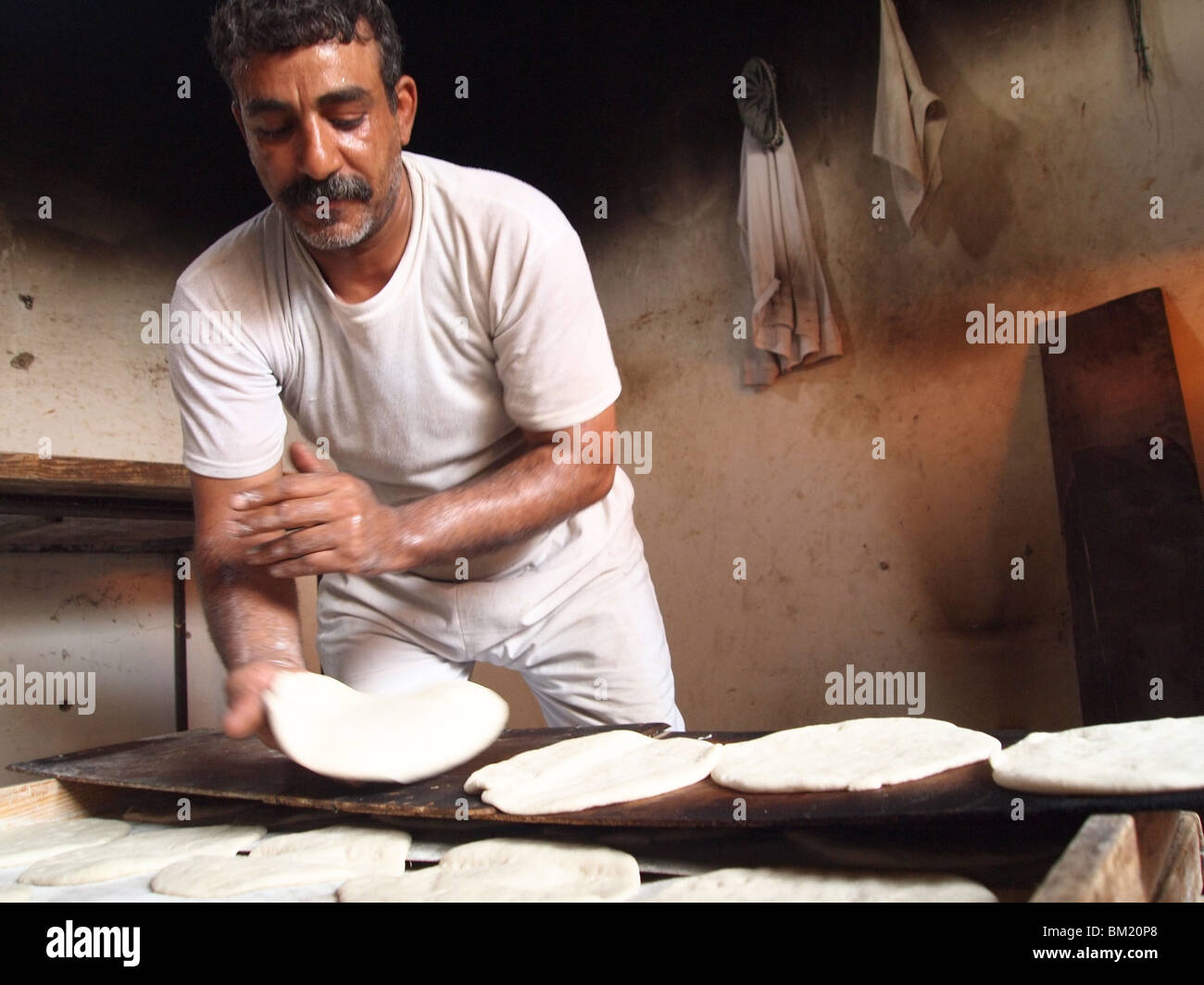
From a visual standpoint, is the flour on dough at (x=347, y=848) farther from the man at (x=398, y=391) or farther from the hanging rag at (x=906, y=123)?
the hanging rag at (x=906, y=123)

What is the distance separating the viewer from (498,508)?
171cm

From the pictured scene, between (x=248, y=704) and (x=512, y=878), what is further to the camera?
(x=248, y=704)

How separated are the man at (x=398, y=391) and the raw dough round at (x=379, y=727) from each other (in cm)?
15

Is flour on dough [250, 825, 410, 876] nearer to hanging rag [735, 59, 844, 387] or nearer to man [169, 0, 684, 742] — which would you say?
man [169, 0, 684, 742]

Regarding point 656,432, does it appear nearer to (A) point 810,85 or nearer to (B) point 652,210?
(B) point 652,210

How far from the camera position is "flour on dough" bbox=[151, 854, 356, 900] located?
110 centimetres

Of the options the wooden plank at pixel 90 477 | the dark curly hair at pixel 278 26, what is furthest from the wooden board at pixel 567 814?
the dark curly hair at pixel 278 26

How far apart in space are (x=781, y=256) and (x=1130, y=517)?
1583mm

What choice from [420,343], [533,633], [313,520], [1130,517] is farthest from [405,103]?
[1130,517]

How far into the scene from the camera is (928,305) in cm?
331

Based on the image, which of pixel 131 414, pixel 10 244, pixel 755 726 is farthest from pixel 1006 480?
pixel 10 244

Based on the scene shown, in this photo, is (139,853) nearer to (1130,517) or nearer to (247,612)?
(247,612)

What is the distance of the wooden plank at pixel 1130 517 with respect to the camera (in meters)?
2.50

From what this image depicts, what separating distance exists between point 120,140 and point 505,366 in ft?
9.61
